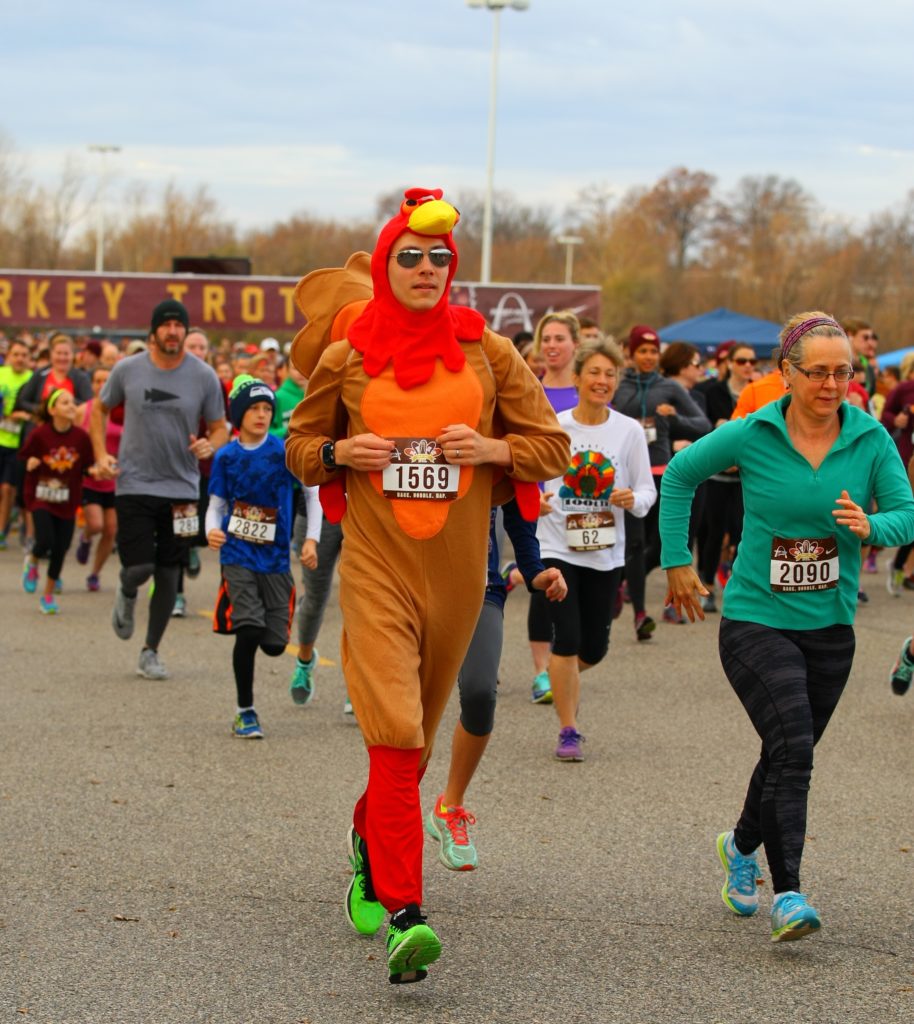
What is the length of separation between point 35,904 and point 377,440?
1.95m

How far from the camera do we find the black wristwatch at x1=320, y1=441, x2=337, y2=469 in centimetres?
487

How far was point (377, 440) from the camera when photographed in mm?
4738

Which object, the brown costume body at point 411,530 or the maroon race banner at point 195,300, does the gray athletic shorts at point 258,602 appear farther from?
the maroon race banner at point 195,300

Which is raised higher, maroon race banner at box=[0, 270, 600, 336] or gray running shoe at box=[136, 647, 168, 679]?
maroon race banner at box=[0, 270, 600, 336]

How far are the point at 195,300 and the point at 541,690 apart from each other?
15.6 meters

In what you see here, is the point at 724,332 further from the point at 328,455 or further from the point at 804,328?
the point at 328,455

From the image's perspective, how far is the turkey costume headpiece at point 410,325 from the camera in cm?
480

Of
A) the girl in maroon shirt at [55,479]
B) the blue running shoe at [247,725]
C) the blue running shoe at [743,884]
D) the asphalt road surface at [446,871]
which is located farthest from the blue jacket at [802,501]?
the girl in maroon shirt at [55,479]

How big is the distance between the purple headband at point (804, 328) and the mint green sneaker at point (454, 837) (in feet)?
6.30

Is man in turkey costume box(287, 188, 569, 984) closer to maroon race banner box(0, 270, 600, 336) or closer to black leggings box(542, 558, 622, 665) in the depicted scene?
black leggings box(542, 558, 622, 665)

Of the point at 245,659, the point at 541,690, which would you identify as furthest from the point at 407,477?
the point at 541,690

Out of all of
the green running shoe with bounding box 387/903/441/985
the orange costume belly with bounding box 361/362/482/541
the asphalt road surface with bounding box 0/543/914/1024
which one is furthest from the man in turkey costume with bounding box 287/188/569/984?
the asphalt road surface with bounding box 0/543/914/1024

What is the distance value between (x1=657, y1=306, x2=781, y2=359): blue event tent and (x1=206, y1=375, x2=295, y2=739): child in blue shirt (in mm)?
25763

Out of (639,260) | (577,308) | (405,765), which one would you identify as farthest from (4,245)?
(405,765)
